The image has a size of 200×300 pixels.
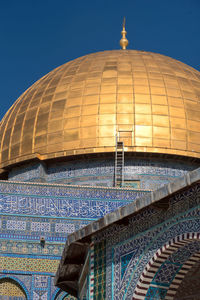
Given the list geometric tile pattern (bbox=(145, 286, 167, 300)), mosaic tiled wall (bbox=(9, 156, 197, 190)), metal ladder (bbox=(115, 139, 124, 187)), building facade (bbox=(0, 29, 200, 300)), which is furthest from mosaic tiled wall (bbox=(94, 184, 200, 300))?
mosaic tiled wall (bbox=(9, 156, 197, 190))

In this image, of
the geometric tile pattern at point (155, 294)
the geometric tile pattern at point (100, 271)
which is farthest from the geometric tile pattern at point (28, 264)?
the geometric tile pattern at point (155, 294)

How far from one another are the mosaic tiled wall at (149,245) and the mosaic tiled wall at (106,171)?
6.91m

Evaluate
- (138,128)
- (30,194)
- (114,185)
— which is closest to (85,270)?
(30,194)

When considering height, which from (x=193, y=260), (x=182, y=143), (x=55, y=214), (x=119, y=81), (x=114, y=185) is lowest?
(x=193, y=260)

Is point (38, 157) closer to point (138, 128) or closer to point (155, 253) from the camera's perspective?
point (138, 128)

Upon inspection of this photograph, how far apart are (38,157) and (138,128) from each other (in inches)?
94.9

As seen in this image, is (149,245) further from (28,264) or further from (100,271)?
(28,264)

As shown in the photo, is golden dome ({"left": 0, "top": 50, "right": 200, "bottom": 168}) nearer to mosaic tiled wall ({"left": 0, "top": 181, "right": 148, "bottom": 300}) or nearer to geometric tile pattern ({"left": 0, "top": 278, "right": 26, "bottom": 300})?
mosaic tiled wall ({"left": 0, "top": 181, "right": 148, "bottom": 300})

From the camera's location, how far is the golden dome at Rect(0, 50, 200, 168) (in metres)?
15.4

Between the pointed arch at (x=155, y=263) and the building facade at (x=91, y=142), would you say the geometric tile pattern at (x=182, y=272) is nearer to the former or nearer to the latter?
the pointed arch at (x=155, y=263)

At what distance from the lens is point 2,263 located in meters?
12.5

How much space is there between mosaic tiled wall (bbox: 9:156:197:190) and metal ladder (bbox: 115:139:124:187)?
14 cm

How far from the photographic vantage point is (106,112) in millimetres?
15773

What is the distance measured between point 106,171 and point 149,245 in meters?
7.78
